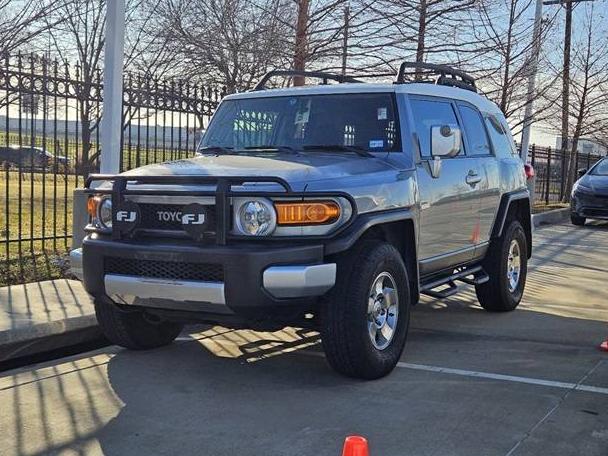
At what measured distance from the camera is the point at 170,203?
484 cm

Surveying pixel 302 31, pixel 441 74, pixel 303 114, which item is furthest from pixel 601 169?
pixel 303 114

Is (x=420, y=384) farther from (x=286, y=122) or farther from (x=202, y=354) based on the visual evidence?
(x=286, y=122)

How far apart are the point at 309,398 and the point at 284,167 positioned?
59.9 inches

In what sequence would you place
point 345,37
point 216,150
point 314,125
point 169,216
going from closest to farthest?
1. point 169,216
2. point 314,125
3. point 216,150
4. point 345,37

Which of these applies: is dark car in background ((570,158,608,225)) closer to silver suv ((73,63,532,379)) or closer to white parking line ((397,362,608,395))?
silver suv ((73,63,532,379))

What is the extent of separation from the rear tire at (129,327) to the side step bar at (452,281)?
2.15 meters

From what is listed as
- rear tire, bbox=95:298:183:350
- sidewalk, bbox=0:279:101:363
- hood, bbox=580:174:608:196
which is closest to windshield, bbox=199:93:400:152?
rear tire, bbox=95:298:183:350

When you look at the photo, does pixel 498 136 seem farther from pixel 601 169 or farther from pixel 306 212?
pixel 601 169

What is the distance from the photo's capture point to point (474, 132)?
716 cm

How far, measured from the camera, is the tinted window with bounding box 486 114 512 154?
7.53 metres

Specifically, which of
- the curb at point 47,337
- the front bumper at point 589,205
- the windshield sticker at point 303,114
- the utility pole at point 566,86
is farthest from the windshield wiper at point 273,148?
the utility pole at point 566,86

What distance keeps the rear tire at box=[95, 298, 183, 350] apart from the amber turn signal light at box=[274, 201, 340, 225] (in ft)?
4.89

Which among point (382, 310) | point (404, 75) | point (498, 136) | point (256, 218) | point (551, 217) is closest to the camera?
point (256, 218)

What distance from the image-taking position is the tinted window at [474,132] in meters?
6.99
